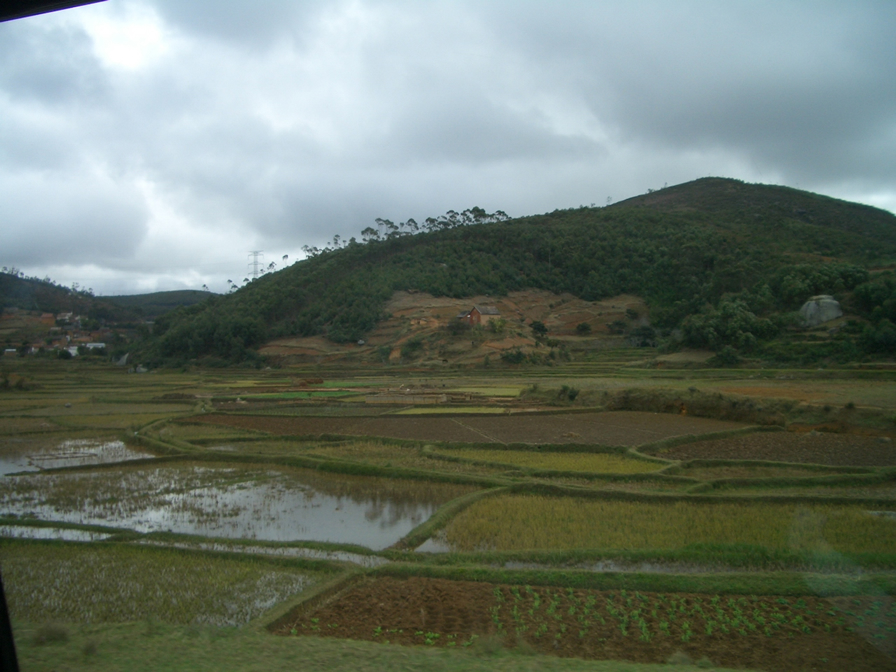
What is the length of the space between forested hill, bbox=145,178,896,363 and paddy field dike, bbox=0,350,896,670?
24823mm

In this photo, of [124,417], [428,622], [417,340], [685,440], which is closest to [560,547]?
[428,622]

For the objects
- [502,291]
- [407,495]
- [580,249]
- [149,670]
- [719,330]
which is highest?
[580,249]

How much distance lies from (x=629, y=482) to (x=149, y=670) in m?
11.4

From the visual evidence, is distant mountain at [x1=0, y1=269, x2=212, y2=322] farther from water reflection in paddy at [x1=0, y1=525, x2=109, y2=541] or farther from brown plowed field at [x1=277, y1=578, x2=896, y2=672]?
brown plowed field at [x1=277, y1=578, x2=896, y2=672]

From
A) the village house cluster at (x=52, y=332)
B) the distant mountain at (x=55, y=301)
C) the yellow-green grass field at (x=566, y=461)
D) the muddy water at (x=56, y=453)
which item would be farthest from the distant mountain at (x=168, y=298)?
the yellow-green grass field at (x=566, y=461)

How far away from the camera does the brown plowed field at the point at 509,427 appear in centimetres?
1941

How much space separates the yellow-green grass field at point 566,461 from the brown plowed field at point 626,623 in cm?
724

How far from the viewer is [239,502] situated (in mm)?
12984

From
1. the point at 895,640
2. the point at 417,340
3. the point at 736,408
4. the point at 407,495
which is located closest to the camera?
the point at 895,640

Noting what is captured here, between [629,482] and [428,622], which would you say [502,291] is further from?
[428,622]

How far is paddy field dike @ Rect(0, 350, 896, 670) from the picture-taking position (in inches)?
235

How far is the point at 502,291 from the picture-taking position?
2810 inches

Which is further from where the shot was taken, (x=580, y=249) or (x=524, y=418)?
(x=580, y=249)

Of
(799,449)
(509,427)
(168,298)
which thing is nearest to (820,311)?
(799,449)
